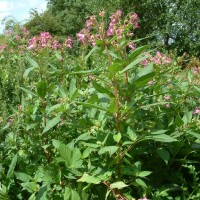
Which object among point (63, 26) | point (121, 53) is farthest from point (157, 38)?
point (121, 53)

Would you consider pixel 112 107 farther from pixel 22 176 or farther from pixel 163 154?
pixel 22 176

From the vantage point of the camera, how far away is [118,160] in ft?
5.53

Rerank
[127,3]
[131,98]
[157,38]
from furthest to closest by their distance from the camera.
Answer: [127,3]
[157,38]
[131,98]

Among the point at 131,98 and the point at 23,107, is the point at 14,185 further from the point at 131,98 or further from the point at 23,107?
the point at 131,98

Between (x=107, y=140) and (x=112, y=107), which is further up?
(x=112, y=107)

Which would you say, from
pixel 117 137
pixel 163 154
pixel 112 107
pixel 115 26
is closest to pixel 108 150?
pixel 117 137

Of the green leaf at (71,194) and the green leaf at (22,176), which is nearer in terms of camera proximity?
the green leaf at (71,194)

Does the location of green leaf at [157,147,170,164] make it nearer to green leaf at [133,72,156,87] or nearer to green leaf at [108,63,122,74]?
green leaf at [133,72,156,87]

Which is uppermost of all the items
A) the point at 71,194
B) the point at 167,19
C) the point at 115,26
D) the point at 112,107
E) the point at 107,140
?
the point at 115,26

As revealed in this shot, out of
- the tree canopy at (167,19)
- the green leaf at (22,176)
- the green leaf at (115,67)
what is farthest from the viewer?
the tree canopy at (167,19)

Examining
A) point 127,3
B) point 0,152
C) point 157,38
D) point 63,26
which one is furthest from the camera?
point 63,26

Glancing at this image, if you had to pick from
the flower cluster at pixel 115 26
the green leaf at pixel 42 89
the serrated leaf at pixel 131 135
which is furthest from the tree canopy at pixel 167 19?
the serrated leaf at pixel 131 135

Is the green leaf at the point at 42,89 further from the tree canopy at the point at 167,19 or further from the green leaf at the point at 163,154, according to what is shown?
the tree canopy at the point at 167,19

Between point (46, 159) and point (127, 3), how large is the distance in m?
17.3
